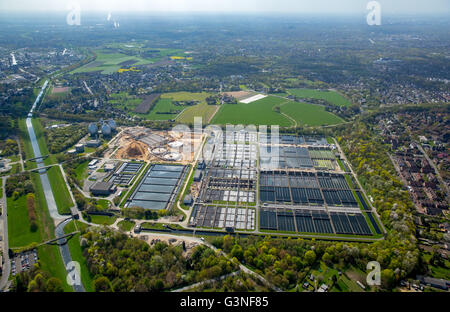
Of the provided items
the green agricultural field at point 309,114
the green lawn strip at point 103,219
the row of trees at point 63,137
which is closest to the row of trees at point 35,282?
the green lawn strip at point 103,219

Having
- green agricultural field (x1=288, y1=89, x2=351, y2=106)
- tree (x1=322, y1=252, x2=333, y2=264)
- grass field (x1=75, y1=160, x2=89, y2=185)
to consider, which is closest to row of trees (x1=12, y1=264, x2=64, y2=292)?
grass field (x1=75, y1=160, x2=89, y2=185)

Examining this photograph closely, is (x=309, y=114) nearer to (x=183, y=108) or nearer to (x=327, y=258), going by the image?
(x=183, y=108)

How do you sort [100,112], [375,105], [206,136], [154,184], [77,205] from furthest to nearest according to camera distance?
[375,105]
[100,112]
[206,136]
[154,184]
[77,205]

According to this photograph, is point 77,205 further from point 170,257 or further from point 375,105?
point 375,105

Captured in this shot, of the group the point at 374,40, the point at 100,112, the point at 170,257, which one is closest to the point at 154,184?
the point at 170,257

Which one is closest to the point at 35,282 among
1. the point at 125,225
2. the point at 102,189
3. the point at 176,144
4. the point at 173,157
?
the point at 125,225

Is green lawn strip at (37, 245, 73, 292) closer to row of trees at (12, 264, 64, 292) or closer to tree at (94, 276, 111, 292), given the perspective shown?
row of trees at (12, 264, 64, 292)
